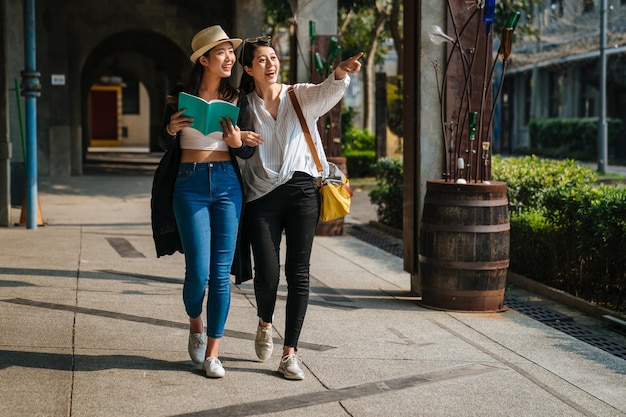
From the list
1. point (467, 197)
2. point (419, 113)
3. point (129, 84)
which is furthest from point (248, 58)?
point (129, 84)

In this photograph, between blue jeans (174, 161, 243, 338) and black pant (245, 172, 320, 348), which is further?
black pant (245, 172, 320, 348)

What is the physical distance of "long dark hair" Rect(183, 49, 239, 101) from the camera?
5293mm

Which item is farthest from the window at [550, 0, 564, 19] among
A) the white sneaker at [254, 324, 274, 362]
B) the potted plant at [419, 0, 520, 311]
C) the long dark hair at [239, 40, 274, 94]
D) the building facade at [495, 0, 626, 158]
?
the white sneaker at [254, 324, 274, 362]

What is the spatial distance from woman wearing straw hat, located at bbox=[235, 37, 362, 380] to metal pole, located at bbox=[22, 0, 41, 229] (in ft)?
23.4

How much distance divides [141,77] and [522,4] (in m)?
19.1

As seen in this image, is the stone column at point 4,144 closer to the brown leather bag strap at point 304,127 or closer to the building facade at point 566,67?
the brown leather bag strap at point 304,127

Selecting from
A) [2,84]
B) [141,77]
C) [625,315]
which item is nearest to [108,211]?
[2,84]

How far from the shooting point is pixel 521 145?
135 ft

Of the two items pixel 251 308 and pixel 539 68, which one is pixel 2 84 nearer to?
pixel 251 308

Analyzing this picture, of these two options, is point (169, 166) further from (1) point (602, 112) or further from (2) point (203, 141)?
(1) point (602, 112)

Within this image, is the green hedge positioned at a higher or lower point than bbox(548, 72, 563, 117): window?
lower

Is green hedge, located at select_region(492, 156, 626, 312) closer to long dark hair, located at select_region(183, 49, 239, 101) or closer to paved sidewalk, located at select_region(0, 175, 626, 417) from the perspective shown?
paved sidewalk, located at select_region(0, 175, 626, 417)

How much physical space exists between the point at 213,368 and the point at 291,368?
411 millimetres

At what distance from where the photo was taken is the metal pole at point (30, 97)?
11836 millimetres
